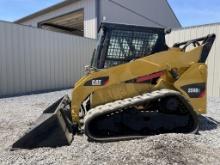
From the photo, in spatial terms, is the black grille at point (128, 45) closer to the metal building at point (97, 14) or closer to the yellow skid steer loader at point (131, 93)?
the yellow skid steer loader at point (131, 93)

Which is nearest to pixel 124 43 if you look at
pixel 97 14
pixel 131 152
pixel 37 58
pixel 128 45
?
pixel 128 45

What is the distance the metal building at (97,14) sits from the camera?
19.0 meters

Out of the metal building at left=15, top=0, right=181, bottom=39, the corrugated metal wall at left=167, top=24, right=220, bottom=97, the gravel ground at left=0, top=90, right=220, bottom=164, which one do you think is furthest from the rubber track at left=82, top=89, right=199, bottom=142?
the metal building at left=15, top=0, right=181, bottom=39

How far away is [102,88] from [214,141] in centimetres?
207

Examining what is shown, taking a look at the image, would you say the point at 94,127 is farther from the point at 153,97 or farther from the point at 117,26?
the point at 117,26

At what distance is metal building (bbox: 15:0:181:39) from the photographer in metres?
19.0

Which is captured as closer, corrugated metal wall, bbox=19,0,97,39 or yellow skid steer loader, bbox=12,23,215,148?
yellow skid steer loader, bbox=12,23,215,148

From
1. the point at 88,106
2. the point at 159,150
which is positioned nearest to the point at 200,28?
the point at 88,106

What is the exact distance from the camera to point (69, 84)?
17.3 meters

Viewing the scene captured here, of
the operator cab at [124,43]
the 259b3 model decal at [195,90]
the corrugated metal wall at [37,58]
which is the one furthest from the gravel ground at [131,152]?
the corrugated metal wall at [37,58]

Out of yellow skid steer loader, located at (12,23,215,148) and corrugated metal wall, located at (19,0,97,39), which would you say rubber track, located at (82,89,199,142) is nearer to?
yellow skid steer loader, located at (12,23,215,148)

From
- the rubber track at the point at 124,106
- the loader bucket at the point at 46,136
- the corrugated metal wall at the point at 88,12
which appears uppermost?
the corrugated metal wall at the point at 88,12

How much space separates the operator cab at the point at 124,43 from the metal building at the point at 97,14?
1294cm

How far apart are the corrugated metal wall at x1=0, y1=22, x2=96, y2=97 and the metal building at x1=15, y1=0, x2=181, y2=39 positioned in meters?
1.69
